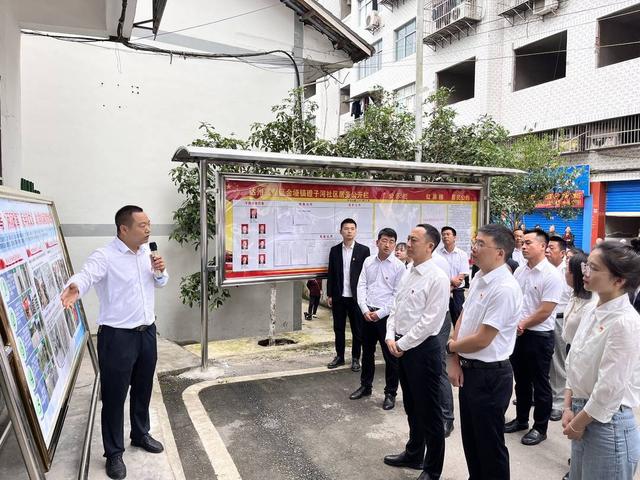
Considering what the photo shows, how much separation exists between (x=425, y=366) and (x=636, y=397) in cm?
120

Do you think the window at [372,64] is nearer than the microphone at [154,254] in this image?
No

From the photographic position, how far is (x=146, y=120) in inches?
258

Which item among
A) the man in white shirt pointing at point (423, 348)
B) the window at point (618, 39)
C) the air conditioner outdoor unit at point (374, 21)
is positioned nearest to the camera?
the man in white shirt pointing at point (423, 348)

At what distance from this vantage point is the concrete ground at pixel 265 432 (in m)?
3.04

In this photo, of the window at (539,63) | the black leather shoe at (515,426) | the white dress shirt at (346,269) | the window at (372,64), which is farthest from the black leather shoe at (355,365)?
Answer: the window at (372,64)

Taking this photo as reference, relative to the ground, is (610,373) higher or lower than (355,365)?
higher

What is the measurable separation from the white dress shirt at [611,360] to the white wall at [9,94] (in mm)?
4874

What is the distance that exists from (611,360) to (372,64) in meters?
23.5

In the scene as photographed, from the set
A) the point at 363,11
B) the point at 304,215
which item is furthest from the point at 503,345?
the point at 363,11

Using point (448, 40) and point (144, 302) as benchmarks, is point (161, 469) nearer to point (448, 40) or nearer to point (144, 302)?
point (144, 302)

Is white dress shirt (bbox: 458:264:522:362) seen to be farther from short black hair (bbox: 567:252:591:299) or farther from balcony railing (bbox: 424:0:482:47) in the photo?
balcony railing (bbox: 424:0:482:47)

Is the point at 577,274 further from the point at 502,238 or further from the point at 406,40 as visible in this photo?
the point at 406,40

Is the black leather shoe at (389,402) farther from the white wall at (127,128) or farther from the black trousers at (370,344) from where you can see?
the white wall at (127,128)

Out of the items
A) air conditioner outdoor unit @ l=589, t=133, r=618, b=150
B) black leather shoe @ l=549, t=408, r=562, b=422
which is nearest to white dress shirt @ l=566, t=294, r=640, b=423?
black leather shoe @ l=549, t=408, r=562, b=422
